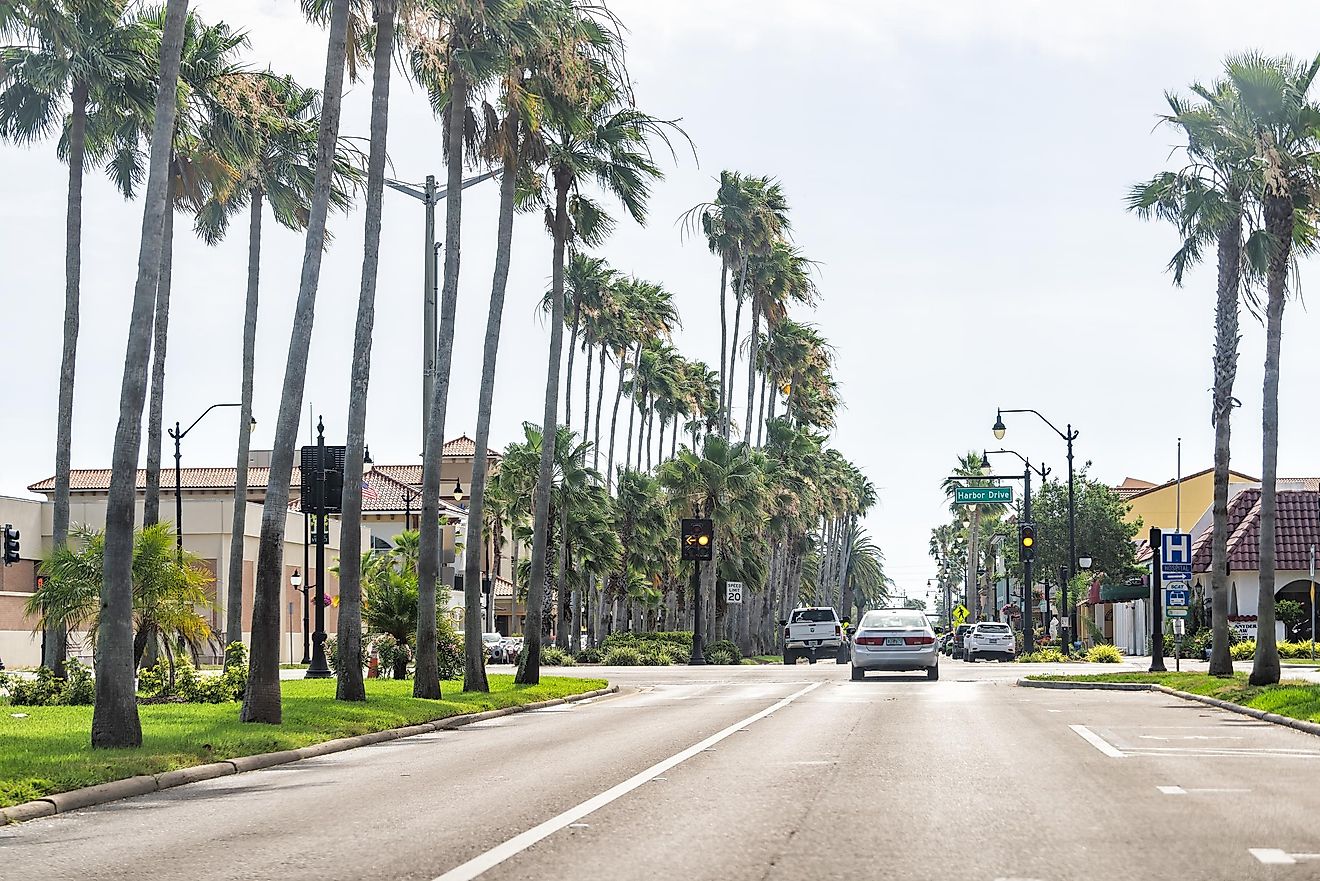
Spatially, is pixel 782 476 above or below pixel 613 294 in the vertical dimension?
below

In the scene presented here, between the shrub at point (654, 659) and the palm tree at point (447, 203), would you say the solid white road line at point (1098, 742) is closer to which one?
the palm tree at point (447, 203)

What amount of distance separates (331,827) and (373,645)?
79.4 ft

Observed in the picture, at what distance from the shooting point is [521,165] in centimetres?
3064

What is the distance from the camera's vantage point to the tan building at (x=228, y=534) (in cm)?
5541

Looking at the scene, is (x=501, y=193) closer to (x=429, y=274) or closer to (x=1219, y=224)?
(x=429, y=274)

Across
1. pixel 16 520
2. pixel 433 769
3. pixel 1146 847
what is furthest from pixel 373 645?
pixel 16 520

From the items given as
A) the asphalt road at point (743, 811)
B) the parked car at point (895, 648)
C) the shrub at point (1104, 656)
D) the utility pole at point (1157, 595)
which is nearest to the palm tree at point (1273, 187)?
the utility pole at point (1157, 595)

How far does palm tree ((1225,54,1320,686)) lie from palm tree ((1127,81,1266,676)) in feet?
1.76

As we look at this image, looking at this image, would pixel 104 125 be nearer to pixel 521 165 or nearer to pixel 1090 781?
pixel 521 165

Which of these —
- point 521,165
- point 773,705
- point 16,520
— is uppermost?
point 521,165

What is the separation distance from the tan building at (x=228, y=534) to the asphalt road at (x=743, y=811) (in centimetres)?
1439

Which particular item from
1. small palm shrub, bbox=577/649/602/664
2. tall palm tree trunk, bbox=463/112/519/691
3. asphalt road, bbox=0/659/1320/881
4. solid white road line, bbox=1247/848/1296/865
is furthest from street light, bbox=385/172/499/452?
small palm shrub, bbox=577/649/602/664

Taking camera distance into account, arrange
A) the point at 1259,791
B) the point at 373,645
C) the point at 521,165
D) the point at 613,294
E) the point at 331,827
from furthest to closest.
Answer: the point at 613,294
the point at 373,645
the point at 521,165
the point at 1259,791
the point at 331,827

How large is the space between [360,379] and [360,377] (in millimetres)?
35
